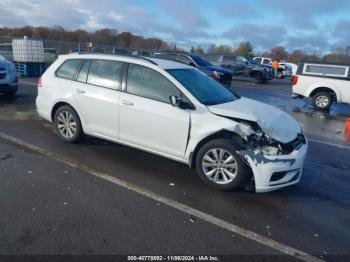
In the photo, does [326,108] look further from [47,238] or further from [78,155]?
[47,238]

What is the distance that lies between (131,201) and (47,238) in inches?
42.4

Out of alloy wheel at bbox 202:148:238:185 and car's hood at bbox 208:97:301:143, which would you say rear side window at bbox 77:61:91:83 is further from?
alloy wheel at bbox 202:148:238:185

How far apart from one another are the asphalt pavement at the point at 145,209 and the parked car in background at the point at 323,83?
22.2ft

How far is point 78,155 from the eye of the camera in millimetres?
5199

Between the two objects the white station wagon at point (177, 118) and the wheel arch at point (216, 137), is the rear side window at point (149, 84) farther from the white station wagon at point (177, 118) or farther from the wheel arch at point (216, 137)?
the wheel arch at point (216, 137)

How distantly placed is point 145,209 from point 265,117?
209 cm

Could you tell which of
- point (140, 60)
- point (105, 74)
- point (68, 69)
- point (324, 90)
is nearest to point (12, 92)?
point (68, 69)

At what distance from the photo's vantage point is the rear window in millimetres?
11515

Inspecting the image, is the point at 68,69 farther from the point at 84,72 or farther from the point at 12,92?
the point at 12,92

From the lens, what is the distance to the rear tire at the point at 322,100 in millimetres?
11680

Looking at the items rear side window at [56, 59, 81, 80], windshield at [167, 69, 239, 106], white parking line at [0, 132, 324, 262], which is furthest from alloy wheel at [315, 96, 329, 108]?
white parking line at [0, 132, 324, 262]

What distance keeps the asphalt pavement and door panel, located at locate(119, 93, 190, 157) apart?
42 cm

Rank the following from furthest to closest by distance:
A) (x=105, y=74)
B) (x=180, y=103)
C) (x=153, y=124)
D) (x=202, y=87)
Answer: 1. (x=105, y=74)
2. (x=202, y=87)
3. (x=153, y=124)
4. (x=180, y=103)

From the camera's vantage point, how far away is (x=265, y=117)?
4.39 metres
